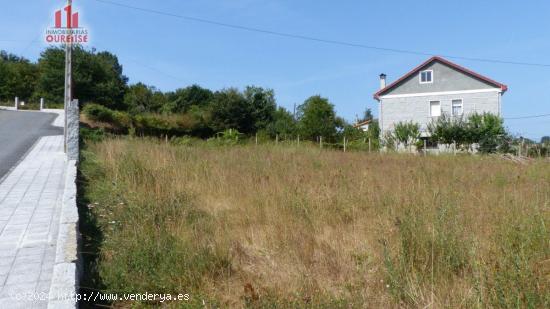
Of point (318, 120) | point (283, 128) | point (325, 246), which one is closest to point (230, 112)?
point (283, 128)

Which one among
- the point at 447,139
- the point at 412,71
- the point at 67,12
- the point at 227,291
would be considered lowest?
the point at 227,291

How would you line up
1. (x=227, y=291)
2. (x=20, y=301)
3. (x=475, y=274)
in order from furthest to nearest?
1. (x=227, y=291)
2. (x=20, y=301)
3. (x=475, y=274)

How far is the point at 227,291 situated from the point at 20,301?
1.46 metres

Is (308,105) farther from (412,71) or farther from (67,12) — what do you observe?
(67,12)

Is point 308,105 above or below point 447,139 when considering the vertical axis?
above

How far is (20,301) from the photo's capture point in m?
2.85

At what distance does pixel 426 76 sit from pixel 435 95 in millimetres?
1686

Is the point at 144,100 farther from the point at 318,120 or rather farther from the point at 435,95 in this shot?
the point at 435,95

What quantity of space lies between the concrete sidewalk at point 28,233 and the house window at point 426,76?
28530mm

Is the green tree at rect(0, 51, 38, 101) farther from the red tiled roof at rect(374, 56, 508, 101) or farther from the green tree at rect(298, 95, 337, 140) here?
the red tiled roof at rect(374, 56, 508, 101)

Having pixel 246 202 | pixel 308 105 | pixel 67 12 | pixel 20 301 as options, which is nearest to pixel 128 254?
pixel 20 301

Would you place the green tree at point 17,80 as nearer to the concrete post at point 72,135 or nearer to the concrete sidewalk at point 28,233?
the concrete post at point 72,135

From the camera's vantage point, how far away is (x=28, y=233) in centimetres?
A: 435

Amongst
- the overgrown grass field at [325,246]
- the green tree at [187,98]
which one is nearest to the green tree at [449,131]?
the overgrown grass field at [325,246]
